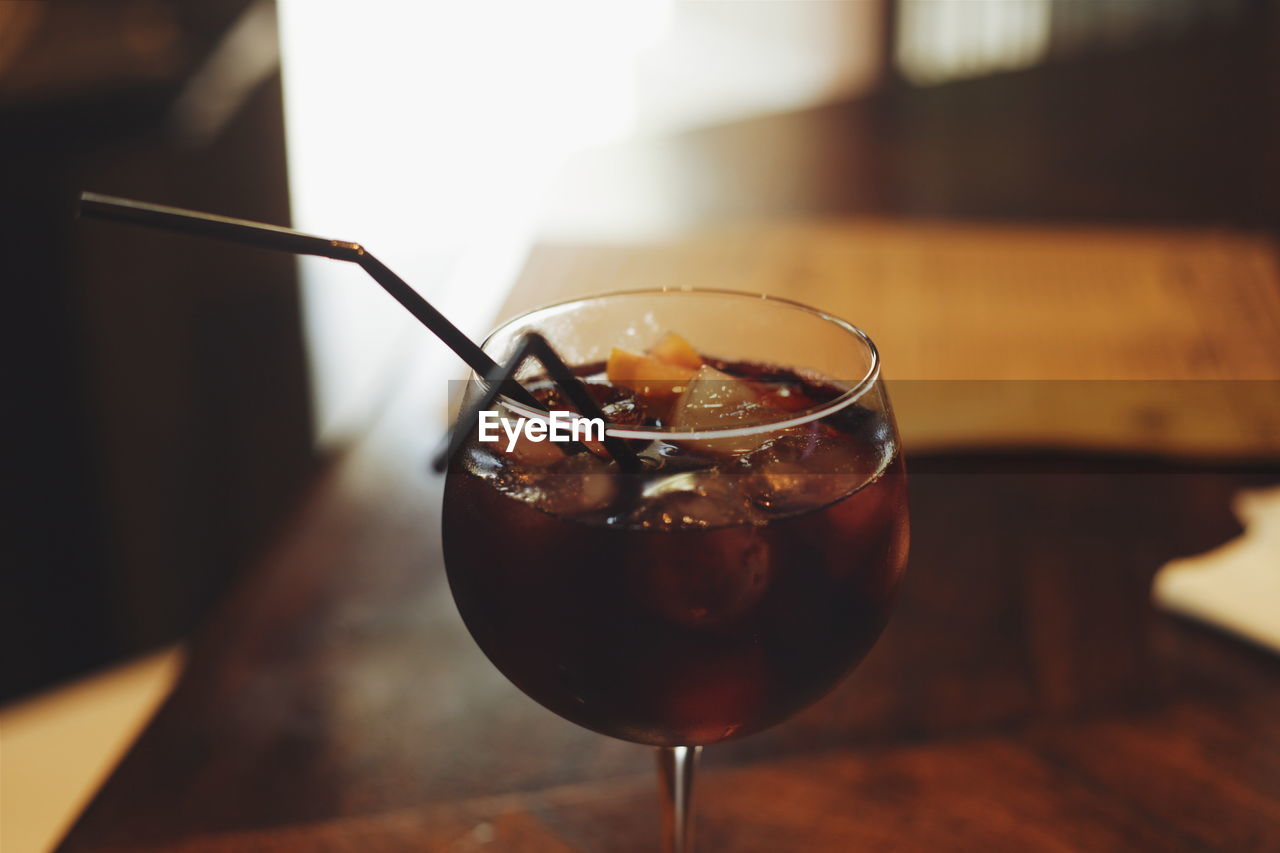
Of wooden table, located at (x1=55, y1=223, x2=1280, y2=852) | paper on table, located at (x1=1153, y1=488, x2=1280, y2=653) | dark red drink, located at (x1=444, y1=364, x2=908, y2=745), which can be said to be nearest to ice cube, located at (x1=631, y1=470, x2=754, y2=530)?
dark red drink, located at (x1=444, y1=364, x2=908, y2=745)

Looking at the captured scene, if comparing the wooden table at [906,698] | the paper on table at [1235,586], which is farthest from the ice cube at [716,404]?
the paper on table at [1235,586]

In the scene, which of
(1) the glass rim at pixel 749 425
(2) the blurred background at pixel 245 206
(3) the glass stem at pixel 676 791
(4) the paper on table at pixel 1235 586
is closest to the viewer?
(1) the glass rim at pixel 749 425

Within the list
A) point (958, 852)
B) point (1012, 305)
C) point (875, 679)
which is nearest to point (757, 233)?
point (1012, 305)

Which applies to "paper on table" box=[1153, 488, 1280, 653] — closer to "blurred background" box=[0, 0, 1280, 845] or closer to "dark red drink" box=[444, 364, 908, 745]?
"dark red drink" box=[444, 364, 908, 745]

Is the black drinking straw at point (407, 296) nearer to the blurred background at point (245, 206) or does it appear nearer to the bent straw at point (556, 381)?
the bent straw at point (556, 381)

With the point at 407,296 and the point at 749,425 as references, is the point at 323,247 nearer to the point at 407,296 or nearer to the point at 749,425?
the point at 407,296

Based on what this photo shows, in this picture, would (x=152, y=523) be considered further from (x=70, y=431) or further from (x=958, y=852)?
(x=958, y=852)
